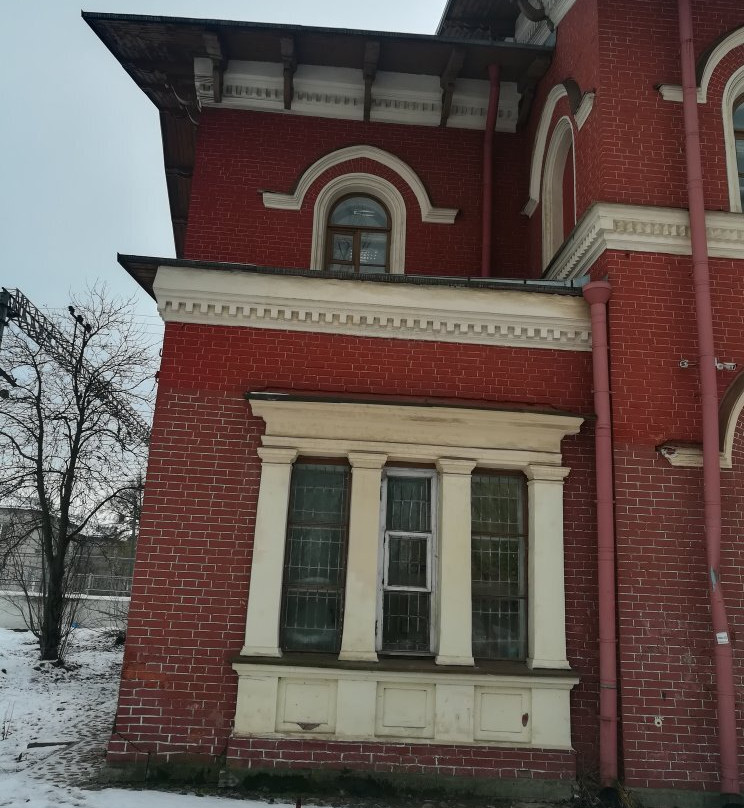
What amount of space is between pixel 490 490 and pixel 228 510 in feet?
8.02

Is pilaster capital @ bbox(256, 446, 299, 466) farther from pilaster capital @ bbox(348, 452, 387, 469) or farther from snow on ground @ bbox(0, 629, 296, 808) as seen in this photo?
snow on ground @ bbox(0, 629, 296, 808)

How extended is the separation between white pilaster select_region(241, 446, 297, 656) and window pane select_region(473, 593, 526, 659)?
180 cm

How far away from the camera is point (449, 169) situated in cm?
881

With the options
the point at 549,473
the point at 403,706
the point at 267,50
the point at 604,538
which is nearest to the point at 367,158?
the point at 267,50

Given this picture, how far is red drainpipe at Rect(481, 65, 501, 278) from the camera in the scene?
27.6 feet

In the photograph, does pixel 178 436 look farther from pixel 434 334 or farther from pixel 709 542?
pixel 709 542

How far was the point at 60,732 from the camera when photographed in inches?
292

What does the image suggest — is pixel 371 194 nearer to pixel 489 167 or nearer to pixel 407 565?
pixel 489 167

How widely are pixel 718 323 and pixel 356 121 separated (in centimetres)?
498

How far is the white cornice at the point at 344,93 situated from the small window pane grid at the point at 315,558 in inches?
190

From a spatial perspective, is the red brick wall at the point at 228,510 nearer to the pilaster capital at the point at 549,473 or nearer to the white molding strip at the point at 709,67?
the pilaster capital at the point at 549,473

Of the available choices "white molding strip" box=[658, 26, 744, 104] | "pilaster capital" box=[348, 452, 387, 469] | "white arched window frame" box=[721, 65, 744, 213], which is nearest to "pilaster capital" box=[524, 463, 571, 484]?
Answer: "pilaster capital" box=[348, 452, 387, 469]

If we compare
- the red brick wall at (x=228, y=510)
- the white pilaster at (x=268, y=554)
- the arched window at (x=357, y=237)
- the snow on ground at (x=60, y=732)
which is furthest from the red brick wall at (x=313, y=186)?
the snow on ground at (x=60, y=732)

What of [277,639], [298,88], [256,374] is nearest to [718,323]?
[256,374]
